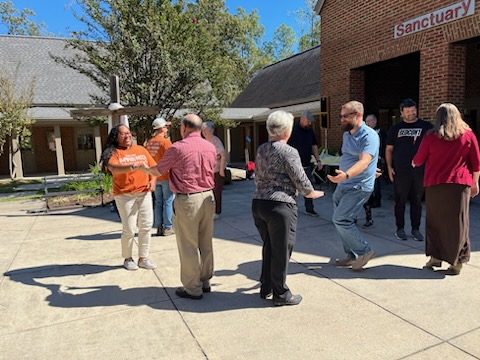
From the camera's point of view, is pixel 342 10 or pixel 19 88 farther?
pixel 19 88

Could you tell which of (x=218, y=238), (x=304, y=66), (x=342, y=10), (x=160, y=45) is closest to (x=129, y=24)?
(x=160, y=45)

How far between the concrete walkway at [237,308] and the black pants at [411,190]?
1.32ft

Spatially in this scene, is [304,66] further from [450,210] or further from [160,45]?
[450,210]

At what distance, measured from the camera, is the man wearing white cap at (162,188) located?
5527 mm

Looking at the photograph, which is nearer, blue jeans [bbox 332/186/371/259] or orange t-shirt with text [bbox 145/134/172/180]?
blue jeans [bbox 332/186/371/259]

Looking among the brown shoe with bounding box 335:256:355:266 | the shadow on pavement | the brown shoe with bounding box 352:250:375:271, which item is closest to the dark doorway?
the brown shoe with bounding box 335:256:355:266

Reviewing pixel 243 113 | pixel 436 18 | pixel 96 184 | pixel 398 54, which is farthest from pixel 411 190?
pixel 243 113

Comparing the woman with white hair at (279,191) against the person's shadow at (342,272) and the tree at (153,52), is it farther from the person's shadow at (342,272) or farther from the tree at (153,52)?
the tree at (153,52)

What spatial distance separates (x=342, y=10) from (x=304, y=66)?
10052 millimetres

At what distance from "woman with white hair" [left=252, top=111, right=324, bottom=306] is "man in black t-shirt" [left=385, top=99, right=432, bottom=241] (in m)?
2.45

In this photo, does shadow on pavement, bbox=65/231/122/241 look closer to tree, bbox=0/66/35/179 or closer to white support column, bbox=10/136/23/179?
tree, bbox=0/66/35/179

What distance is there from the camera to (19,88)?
19.0 metres

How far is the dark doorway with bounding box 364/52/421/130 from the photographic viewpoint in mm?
12461

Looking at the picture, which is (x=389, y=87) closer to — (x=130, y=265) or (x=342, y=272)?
(x=342, y=272)
